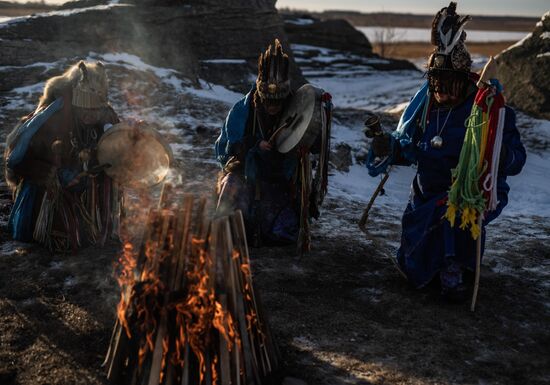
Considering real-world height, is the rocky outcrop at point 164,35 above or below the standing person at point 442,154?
above

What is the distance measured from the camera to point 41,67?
10758 millimetres

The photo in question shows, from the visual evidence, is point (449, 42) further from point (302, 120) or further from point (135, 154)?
point (135, 154)

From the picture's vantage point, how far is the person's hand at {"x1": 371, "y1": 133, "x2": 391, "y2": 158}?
14.9 ft

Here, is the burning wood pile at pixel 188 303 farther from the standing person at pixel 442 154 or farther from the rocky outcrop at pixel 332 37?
the rocky outcrop at pixel 332 37

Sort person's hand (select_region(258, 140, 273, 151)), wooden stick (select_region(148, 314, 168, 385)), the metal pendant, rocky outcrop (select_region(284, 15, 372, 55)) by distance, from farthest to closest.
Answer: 1. rocky outcrop (select_region(284, 15, 372, 55))
2. person's hand (select_region(258, 140, 273, 151))
3. the metal pendant
4. wooden stick (select_region(148, 314, 168, 385))

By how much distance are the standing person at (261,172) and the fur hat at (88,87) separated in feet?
3.85

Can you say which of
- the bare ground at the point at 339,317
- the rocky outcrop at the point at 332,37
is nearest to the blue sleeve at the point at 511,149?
the bare ground at the point at 339,317

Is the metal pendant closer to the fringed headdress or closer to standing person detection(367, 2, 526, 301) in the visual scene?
standing person detection(367, 2, 526, 301)

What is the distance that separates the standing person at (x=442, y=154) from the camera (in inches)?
166

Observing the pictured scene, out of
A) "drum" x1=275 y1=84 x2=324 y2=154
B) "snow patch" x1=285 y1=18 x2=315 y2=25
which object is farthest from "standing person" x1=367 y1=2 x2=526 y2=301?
"snow patch" x1=285 y1=18 x2=315 y2=25

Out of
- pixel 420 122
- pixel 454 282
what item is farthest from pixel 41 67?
pixel 454 282

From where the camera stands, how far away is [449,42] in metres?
4.20

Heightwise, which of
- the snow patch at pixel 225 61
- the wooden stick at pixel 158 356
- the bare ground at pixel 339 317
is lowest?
the bare ground at pixel 339 317

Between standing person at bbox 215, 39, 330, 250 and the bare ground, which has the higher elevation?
standing person at bbox 215, 39, 330, 250
